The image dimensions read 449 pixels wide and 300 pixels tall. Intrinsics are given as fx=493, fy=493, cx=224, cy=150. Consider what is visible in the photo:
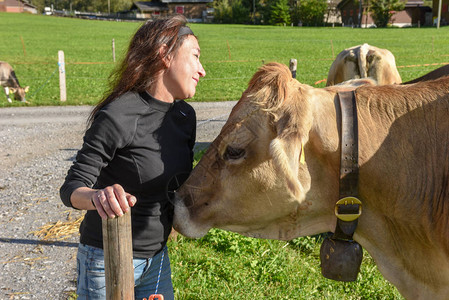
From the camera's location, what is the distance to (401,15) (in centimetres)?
7731

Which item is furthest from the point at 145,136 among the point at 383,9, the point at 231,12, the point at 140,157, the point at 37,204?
the point at 231,12

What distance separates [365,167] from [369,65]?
6855 millimetres

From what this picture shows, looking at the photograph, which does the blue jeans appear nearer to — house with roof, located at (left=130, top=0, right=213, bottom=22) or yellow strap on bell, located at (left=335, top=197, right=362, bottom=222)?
yellow strap on bell, located at (left=335, top=197, right=362, bottom=222)

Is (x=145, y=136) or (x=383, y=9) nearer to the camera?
(x=145, y=136)

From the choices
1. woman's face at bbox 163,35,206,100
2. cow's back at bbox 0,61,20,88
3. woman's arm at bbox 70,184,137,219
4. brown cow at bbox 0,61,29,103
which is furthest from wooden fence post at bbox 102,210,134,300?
cow's back at bbox 0,61,20,88

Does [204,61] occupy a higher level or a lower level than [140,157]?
lower

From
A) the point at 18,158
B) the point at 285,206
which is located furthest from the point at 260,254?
the point at 18,158

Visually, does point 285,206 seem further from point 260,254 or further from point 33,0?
point 33,0

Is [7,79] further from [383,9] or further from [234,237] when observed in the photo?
[383,9]

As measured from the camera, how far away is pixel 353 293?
4250 mm

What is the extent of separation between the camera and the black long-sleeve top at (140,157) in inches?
93.4

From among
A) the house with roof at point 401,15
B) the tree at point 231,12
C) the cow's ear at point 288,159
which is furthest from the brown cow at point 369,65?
the tree at point 231,12

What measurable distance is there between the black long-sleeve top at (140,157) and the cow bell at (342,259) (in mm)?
879

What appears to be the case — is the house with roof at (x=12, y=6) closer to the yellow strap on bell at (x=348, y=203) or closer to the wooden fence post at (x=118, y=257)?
the wooden fence post at (x=118, y=257)
